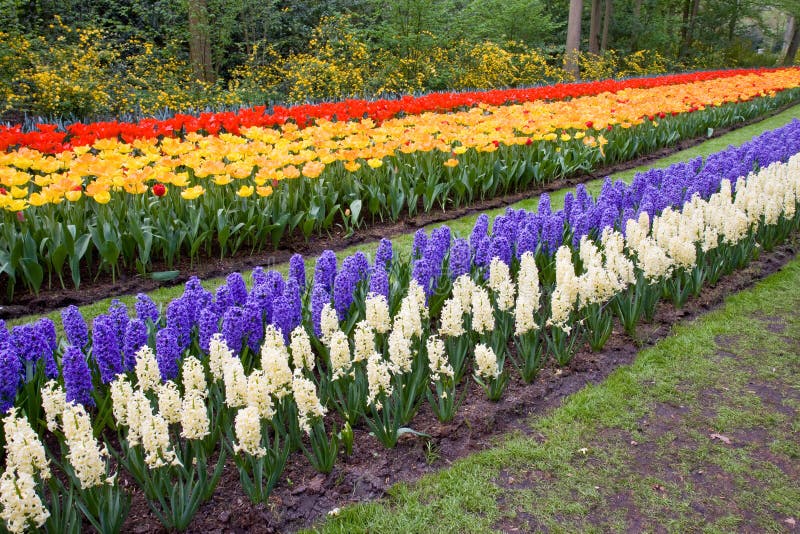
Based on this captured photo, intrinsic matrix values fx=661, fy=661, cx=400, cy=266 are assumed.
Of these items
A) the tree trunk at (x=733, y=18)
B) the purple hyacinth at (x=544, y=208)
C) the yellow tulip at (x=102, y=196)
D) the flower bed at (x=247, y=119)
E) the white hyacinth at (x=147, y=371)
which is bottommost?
the white hyacinth at (x=147, y=371)

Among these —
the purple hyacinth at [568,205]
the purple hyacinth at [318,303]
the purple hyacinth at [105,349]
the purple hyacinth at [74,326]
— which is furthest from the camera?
the purple hyacinth at [568,205]

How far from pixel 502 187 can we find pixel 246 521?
6485 millimetres

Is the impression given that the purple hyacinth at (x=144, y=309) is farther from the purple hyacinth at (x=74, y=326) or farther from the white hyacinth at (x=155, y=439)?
the white hyacinth at (x=155, y=439)

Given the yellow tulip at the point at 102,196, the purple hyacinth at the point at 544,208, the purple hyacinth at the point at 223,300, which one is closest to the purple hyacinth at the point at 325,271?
the purple hyacinth at the point at 223,300

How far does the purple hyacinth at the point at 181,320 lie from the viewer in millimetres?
3395

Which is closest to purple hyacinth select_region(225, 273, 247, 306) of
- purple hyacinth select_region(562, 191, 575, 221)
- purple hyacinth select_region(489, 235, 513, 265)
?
purple hyacinth select_region(489, 235, 513, 265)

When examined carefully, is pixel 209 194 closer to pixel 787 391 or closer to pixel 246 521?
pixel 246 521

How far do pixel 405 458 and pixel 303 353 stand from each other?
2.33 feet

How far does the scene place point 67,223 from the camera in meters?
5.48

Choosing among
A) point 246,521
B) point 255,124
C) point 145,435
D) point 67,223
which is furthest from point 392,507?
point 255,124

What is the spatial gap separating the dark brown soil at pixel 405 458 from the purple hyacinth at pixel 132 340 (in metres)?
0.67

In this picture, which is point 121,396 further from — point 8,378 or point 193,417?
point 8,378

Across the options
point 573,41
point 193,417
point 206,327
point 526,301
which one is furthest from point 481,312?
point 573,41

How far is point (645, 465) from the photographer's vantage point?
3.20m
